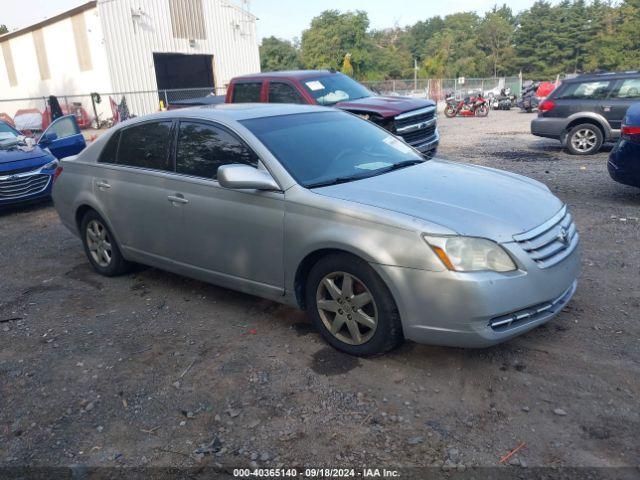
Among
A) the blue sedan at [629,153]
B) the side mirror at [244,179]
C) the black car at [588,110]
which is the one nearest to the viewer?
the side mirror at [244,179]

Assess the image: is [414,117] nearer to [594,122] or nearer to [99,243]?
[594,122]

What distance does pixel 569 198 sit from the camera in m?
7.69

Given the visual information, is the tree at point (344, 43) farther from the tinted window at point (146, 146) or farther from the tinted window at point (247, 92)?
the tinted window at point (146, 146)

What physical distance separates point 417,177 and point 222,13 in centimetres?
2955

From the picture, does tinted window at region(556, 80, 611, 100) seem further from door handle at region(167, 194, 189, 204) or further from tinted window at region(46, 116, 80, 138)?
tinted window at region(46, 116, 80, 138)

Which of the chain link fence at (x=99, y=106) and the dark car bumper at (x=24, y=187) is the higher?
the chain link fence at (x=99, y=106)

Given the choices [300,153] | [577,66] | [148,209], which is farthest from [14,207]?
[577,66]

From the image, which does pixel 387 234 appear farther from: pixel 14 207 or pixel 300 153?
pixel 14 207

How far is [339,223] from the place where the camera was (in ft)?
11.5

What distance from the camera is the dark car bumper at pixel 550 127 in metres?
11.5

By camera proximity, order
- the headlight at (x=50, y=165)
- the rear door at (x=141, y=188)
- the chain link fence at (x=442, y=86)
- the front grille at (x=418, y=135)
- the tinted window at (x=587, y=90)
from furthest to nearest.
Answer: the chain link fence at (x=442, y=86) → the tinted window at (x=587, y=90) → the front grille at (x=418, y=135) → the headlight at (x=50, y=165) → the rear door at (x=141, y=188)

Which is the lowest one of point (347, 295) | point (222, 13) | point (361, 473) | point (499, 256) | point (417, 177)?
point (361, 473)

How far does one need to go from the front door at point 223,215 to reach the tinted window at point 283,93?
548 cm

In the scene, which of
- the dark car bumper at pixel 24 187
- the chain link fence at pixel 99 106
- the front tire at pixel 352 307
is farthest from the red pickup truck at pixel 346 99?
the chain link fence at pixel 99 106
